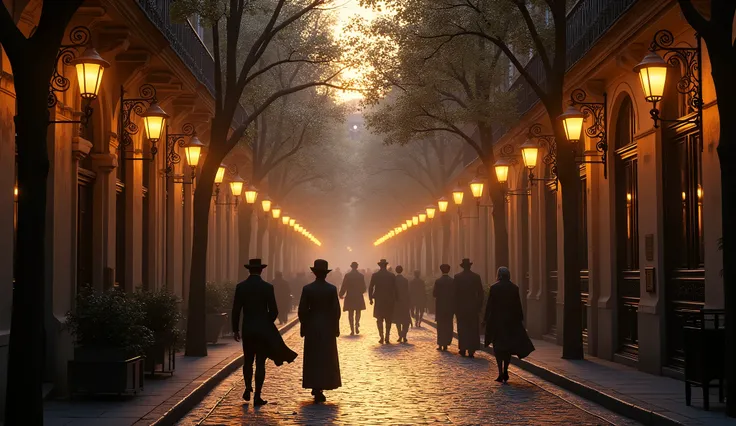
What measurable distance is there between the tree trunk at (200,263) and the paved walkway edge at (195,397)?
828 mm

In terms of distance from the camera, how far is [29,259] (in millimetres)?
8852

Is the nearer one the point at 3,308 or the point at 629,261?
the point at 3,308

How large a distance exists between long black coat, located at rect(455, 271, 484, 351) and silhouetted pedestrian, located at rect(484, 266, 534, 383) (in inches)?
208

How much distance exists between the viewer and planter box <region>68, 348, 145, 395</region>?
12.4m

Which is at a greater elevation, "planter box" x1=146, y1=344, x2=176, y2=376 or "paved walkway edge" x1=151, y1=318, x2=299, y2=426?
"planter box" x1=146, y1=344, x2=176, y2=376

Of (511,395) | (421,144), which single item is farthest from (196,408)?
(421,144)

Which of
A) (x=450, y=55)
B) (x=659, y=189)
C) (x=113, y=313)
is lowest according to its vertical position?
(x=113, y=313)

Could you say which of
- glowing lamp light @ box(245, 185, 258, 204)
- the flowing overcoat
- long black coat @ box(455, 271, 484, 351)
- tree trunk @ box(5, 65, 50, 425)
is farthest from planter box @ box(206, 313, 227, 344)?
tree trunk @ box(5, 65, 50, 425)

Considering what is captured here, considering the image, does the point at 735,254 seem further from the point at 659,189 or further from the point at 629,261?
the point at 629,261

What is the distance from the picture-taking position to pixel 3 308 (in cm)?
1201

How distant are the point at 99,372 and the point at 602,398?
5.83m

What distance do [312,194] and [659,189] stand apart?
153 ft

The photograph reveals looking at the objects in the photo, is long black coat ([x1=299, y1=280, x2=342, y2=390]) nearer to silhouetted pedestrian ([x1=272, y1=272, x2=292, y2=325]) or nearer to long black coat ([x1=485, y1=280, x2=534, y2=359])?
long black coat ([x1=485, y1=280, x2=534, y2=359])

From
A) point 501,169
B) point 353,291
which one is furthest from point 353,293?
point 501,169
